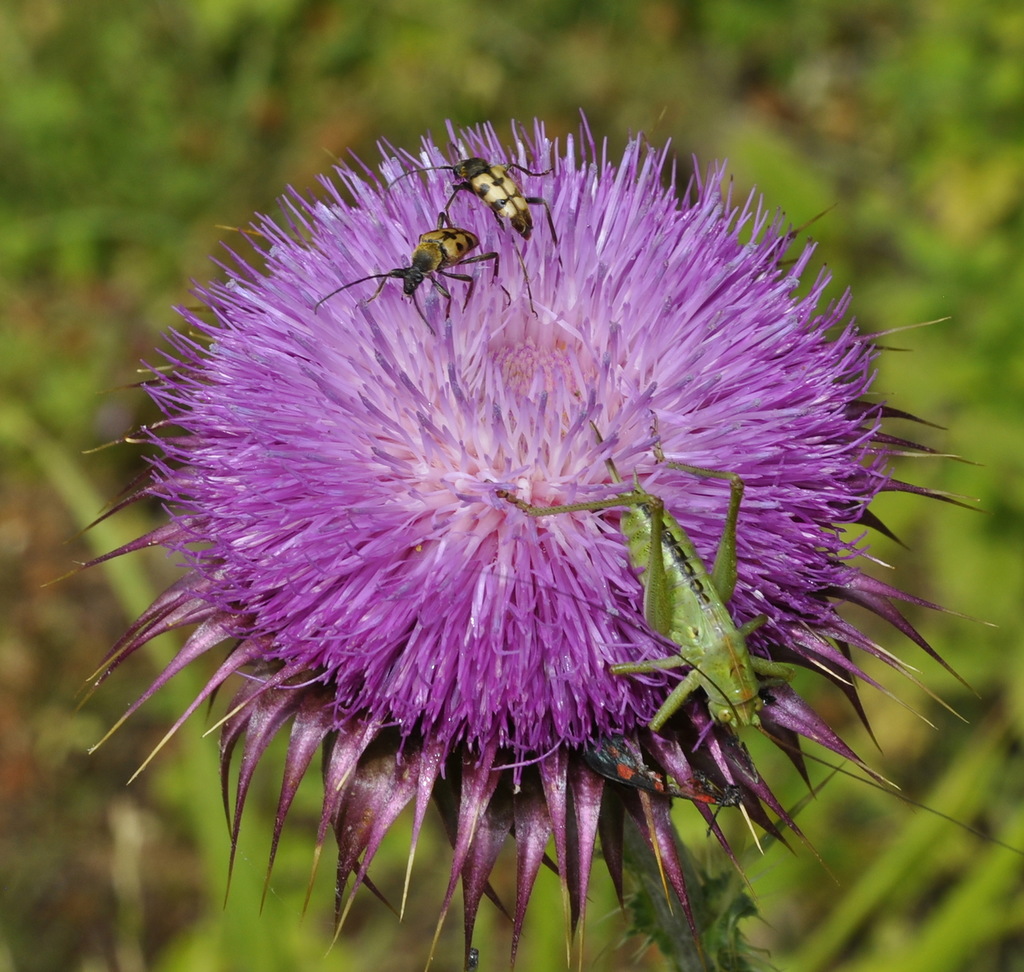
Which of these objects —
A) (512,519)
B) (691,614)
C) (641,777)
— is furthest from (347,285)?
(641,777)

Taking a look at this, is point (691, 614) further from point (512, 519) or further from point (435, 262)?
point (435, 262)

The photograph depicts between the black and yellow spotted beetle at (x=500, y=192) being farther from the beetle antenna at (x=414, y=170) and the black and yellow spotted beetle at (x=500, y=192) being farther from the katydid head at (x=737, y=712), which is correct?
the katydid head at (x=737, y=712)

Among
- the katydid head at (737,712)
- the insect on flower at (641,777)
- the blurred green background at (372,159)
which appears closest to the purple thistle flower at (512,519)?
the insect on flower at (641,777)

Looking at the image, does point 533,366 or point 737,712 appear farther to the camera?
point 533,366

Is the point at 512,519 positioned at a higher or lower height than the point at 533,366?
lower

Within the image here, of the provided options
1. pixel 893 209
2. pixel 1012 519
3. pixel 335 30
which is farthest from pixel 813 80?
pixel 1012 519

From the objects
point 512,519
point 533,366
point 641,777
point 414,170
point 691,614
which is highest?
point 414,170

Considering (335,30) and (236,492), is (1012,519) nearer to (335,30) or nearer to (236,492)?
(236,492)
